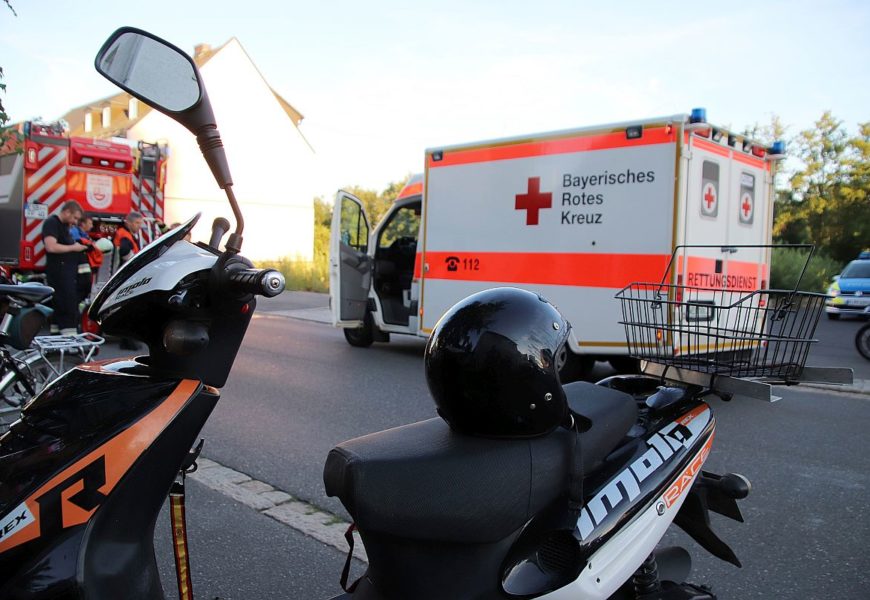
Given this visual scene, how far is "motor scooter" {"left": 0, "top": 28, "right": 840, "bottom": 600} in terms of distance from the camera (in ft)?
5.42

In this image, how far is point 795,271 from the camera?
69.5 feet

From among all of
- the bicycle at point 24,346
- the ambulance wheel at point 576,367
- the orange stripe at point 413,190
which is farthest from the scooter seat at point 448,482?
the orange stripe at point 413,190

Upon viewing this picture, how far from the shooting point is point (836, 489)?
4223 mm

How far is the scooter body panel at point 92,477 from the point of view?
1.64 meters

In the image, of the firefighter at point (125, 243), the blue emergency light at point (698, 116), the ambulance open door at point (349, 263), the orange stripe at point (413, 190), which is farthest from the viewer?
the orange stripe at point (413, 190)

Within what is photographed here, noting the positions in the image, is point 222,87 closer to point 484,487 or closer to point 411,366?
point 411,366

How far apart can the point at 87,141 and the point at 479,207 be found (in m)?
6.00

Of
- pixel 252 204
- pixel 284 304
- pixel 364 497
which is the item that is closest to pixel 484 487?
pixel 364 497

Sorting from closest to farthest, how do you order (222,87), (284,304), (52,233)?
(52,233), (284,304), (222,87)

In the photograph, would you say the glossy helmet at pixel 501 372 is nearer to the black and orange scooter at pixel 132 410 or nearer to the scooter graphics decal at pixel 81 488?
the black and orange scooter at pixel 132 410

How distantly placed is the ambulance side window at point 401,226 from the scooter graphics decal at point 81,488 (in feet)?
27.4

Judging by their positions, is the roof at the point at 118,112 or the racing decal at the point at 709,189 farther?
the roof at the point at 118,112

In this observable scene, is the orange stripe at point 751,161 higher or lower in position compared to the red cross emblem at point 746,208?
higher

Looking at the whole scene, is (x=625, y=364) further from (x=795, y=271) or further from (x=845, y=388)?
(x=795, y=271)
